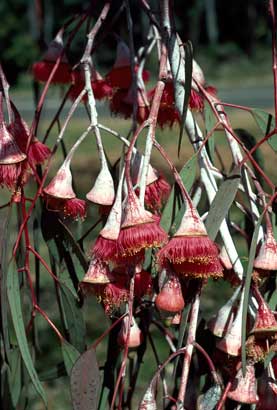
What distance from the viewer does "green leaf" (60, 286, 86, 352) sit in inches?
35.1

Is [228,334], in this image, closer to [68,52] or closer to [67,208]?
[67,208]

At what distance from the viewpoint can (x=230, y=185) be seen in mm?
777

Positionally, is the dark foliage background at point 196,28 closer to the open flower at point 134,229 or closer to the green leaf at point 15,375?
the green leaf at point 15,375

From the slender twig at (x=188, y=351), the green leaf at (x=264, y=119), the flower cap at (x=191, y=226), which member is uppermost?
the green leaf at (x=264, y=119)

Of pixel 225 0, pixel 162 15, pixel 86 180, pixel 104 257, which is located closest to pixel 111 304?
pixel 104 257

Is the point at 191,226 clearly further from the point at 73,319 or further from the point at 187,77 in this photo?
the point at 73,319

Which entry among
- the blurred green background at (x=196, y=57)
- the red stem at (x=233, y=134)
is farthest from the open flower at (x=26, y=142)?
the blurred green background at (x=196, y=57)

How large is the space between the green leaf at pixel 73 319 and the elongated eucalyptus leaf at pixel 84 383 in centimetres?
15

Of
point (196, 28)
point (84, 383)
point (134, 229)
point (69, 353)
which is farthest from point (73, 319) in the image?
point (196, 28)

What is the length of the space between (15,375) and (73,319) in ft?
0.38

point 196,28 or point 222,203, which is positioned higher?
point 196,28

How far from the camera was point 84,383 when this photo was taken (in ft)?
2.43

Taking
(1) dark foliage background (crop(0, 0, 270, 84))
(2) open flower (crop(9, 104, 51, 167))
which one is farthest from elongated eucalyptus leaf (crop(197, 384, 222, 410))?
(1) dark foliage background (crop(0, 0, 270, 84))

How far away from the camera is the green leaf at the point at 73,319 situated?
0.89m
